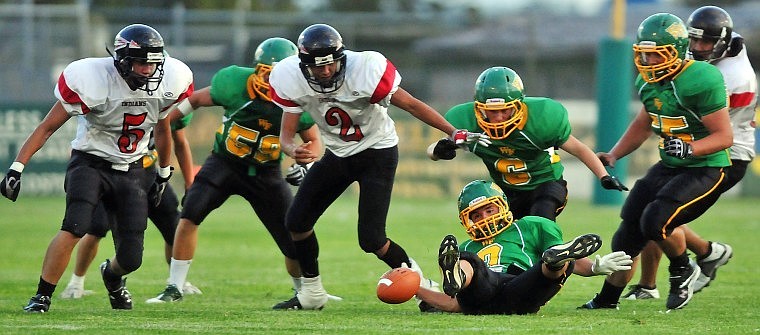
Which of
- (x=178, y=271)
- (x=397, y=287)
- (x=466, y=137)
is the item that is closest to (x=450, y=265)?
(x=397, y=287)

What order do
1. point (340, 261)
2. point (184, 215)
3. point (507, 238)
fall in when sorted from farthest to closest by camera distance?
1. point (340, 261)
2. point (184, 215)
3. point (507, 238)

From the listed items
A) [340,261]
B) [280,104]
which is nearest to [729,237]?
[340,261]

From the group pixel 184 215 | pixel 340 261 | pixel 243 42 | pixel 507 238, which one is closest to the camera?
pixel 507 238

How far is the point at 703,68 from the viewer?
7199 mm

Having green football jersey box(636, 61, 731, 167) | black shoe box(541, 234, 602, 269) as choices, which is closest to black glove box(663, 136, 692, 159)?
green football jersey box(636, 61, 731, 167)

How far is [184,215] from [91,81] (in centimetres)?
136

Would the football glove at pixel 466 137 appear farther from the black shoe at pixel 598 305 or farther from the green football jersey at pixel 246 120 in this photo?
the green football jersey at pixel 246 120

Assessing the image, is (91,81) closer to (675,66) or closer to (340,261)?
(675,66)

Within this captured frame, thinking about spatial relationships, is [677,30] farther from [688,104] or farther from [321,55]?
[321,55]

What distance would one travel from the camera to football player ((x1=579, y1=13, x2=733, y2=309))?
23.2 ft

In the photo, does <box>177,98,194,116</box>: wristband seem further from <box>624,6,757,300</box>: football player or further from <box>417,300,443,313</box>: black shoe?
<box>624,6,757,300</box>: football player

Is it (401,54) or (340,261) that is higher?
(340,261)

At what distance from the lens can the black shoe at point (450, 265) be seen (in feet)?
20.2

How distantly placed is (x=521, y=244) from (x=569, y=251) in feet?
2.36
